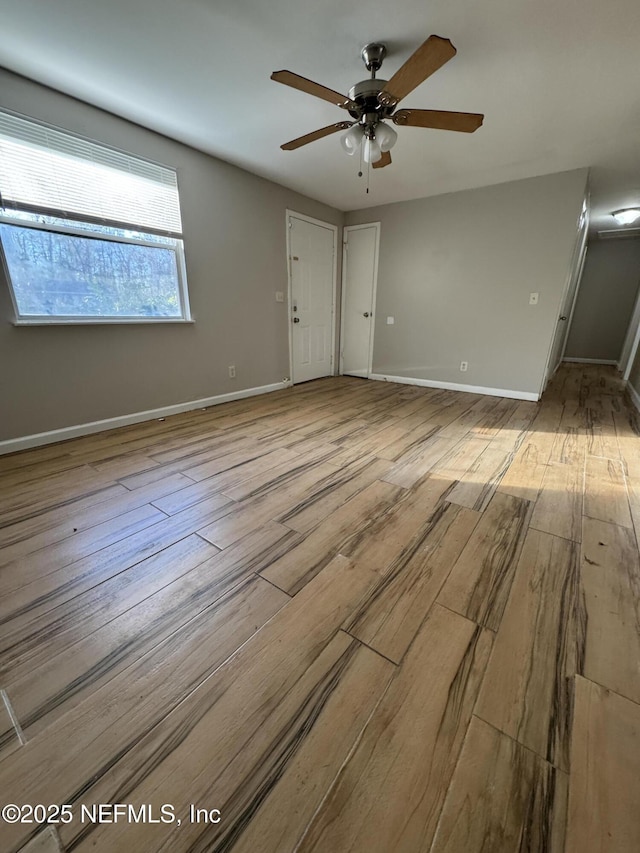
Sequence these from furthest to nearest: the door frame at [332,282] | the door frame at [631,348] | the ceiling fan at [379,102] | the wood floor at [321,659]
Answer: the door frame at [631,348], the door frame at [332,282], the ceiling fan at [379,102], the wood floor at [321,659]

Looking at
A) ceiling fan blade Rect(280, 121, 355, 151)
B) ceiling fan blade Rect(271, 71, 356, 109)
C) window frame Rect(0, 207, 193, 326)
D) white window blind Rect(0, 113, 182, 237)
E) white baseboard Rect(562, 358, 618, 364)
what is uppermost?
ceiling fan blade Rect(271, 71, 356, 109)

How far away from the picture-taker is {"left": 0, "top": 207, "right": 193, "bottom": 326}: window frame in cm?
238

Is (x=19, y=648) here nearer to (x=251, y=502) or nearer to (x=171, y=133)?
(x=251, y=502)

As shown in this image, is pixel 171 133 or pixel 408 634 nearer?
pixel 408 634

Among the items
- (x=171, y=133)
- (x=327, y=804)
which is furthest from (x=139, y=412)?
(x=327, y=804)

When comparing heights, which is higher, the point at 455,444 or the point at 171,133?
the point at 171,133

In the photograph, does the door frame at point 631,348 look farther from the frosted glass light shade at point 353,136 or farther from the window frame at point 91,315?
the window frame at point 91,315

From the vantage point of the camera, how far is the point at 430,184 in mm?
3986

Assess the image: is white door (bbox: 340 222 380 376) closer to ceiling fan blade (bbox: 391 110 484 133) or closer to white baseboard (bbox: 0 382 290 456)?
white baseboard (bbox: 0 382 290 456)

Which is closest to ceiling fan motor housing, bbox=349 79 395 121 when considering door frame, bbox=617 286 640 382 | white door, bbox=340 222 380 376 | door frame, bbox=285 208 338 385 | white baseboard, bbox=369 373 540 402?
door frame, bbox=285 208 338 385

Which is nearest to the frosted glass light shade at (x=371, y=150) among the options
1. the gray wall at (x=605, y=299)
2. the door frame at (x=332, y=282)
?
the door frame at (x=332, y=282)

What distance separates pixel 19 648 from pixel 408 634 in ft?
4.30

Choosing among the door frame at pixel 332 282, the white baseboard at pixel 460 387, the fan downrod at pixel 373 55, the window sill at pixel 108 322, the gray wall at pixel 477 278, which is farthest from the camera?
the door frame at pixel 332 282

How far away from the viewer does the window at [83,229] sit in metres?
2.34
